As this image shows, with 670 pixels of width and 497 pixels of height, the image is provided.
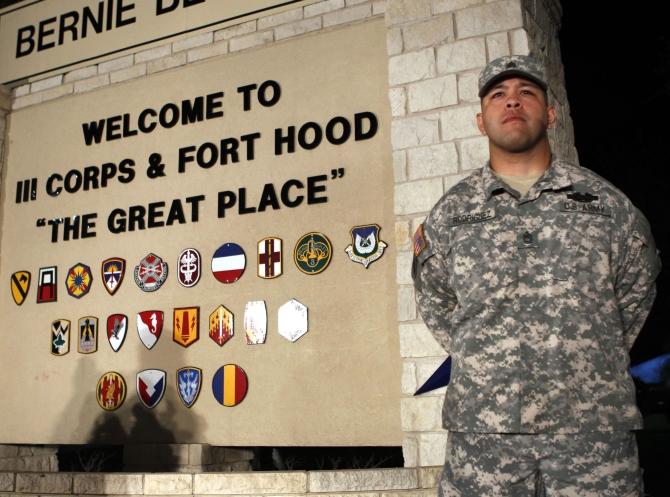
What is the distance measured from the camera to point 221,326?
4.12 m

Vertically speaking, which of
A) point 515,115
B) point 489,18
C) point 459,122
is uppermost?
point 489,18

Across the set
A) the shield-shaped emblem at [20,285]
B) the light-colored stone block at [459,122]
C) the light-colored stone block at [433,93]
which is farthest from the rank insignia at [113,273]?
the light-colored stone block at [459,122]

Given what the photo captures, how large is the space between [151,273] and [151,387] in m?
0.71

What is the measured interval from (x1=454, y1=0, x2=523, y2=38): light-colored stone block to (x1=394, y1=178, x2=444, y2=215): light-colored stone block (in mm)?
809

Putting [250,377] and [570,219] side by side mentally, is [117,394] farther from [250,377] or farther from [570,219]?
[570,219]

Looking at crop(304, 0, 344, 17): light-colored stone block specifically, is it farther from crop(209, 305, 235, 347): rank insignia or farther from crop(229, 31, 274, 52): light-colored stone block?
crop(209, 305, 235, 347): rank insignia

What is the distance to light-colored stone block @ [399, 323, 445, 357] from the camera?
11.5 ft

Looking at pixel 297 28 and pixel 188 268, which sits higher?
pixel 297 28

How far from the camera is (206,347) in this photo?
13.6 ft

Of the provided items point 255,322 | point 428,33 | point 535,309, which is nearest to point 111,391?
point 255,322

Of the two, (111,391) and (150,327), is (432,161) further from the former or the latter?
(111,391)

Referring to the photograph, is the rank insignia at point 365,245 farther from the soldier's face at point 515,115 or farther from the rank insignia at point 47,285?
the rank insignia at point 47,285

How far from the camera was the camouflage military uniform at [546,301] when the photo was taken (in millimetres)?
1669

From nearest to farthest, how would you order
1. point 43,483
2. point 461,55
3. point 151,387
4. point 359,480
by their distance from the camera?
point 359,480 < point 43,483 < point 461,55 < point 151,387
